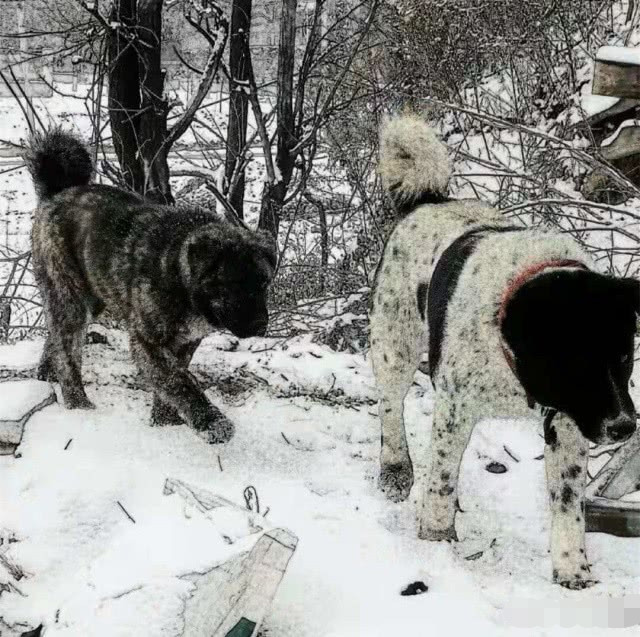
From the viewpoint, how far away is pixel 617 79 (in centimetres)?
349

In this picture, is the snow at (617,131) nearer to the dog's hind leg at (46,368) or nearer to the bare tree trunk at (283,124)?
the bare tree trunk at (283,124)

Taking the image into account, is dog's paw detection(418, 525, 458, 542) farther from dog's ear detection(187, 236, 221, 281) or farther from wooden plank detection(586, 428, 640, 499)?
dog's ear detection(187, 236, 221, 281)

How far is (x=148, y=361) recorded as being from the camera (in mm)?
4438

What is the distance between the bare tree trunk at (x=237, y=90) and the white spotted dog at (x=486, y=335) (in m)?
3.10

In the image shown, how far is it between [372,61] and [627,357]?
6490mm

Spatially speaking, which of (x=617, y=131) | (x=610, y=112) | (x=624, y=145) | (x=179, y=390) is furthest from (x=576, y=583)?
(x=610, y=112)

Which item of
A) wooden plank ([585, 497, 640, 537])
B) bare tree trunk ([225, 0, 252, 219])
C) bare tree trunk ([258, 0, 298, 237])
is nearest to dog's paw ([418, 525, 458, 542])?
wooden plank ([585, 497, 640, 537])

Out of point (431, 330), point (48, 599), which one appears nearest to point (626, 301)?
point (431, 330)

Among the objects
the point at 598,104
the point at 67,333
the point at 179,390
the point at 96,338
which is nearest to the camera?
the point at 179,390

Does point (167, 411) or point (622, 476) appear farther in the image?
point (167, 411)

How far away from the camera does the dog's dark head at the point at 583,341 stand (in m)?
2.61

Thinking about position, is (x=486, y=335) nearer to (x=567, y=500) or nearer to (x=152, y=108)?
(x=567, y=500)

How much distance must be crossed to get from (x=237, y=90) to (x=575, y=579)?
5.16 m

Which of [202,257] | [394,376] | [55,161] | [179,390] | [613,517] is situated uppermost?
[55,161]
